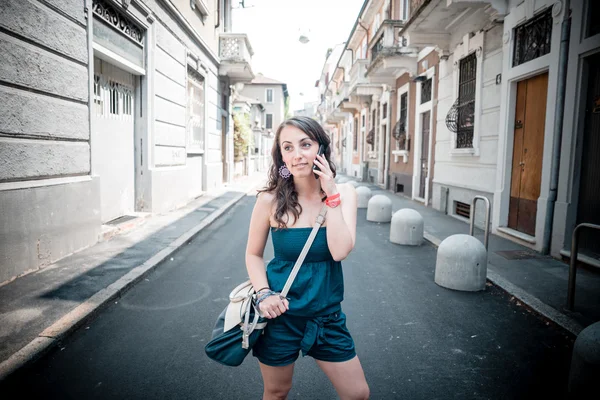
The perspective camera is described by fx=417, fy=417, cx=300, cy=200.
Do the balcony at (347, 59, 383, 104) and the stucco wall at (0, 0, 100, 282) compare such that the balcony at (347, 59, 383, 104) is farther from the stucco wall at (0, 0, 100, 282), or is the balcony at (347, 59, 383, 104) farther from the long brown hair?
the long brown hair

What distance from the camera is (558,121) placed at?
6699 millimetres

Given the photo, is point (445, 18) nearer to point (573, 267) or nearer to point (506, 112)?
point (506, 112)

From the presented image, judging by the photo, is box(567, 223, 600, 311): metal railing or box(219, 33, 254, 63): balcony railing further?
box(219, 33, 254, 63): balcony railing

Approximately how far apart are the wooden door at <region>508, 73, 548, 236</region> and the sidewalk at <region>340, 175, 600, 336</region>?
590mm

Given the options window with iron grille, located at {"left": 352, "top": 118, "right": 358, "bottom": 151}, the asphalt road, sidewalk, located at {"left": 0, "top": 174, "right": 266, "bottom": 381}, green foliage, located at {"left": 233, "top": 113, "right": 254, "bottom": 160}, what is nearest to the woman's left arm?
the asphalt road

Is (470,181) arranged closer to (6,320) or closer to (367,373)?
(367,373)

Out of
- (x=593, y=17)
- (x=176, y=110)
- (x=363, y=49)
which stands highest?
(x=363, y=49)

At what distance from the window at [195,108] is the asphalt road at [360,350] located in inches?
348

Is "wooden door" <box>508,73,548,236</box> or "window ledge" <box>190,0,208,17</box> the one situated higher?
"window ledge" <box>190,0,208,17</box>

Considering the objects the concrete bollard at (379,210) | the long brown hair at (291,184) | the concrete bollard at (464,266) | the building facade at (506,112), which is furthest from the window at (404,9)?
the long brown hair at (291,184)

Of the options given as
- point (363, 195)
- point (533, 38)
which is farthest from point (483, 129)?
point (363, 195)

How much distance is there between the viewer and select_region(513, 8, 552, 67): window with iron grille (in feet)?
24.2

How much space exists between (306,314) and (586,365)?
73.2 inches

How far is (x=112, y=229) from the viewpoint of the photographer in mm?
7551
